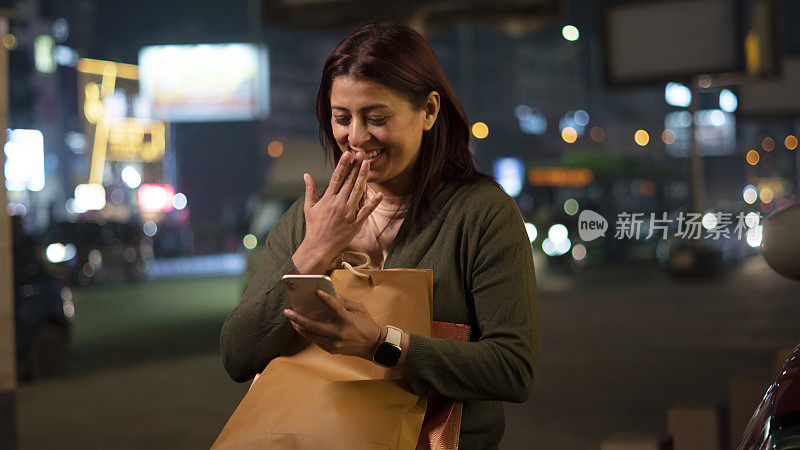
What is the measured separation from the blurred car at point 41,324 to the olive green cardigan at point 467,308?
8.15 m

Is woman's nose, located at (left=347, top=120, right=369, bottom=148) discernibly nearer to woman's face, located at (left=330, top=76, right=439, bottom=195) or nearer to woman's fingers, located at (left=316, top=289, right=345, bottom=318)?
woman's face, located at (left=330, top=76, right=439, bottom=195)

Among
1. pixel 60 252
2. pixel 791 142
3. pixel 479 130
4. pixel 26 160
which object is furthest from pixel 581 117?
pixel 60 252

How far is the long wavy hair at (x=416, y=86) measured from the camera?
219 cm

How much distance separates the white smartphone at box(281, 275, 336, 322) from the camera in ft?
6.10

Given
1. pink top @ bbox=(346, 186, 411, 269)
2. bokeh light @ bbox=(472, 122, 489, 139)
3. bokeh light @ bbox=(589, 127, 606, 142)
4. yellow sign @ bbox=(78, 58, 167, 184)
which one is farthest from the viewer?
bokeh light @ bbox=(589, 127, 606, 142)

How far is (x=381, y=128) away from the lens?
86.4 inches

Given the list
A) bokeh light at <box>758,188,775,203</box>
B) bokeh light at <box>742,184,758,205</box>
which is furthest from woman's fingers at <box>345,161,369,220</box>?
bokeh light at <box>758,188,775,203</box>

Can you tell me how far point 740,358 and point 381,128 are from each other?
890 centimetres

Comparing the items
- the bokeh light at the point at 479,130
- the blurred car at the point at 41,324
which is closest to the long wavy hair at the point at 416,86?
the blurred car at the point at 41,324

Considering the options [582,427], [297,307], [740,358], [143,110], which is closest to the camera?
[297,307]

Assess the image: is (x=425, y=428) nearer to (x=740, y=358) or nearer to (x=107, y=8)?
(x=740, y=358)

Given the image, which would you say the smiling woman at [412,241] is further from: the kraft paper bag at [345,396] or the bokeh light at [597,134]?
the bokeh light at [597,134]

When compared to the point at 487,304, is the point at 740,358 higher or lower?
lower

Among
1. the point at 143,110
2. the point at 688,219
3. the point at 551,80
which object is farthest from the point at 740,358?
the point at 551,80
